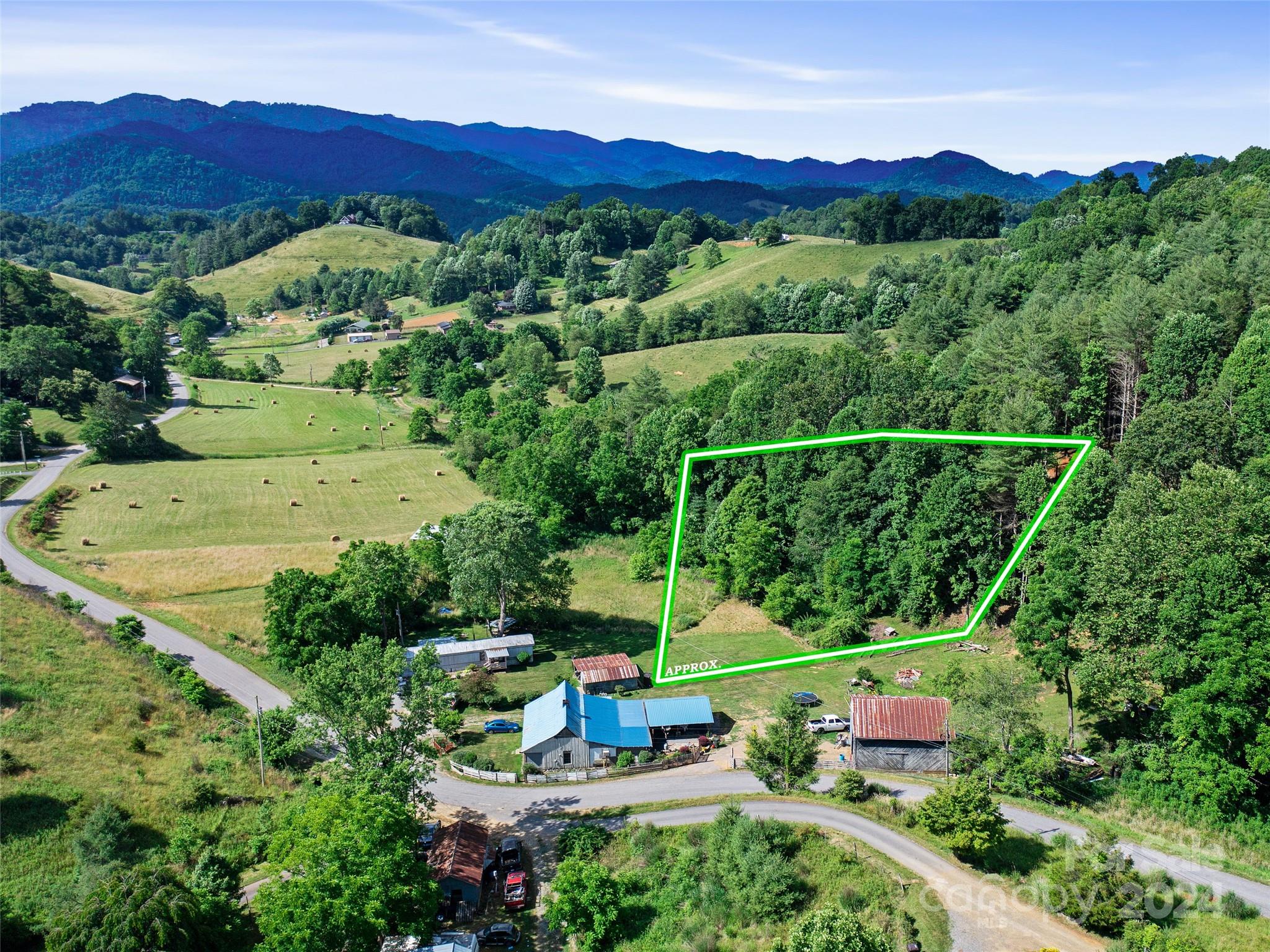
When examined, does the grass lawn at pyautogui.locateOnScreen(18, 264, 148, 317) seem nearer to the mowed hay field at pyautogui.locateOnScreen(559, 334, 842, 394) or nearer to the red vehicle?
the mowed hay field at pyautogui.locateOnScreen(559, 334, 842, 394)

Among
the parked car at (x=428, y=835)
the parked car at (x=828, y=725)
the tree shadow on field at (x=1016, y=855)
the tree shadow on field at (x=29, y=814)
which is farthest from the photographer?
the parked car at (x=828, y=725)

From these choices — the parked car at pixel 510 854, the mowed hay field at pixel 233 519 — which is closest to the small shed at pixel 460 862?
the parked car at pixel 510 854

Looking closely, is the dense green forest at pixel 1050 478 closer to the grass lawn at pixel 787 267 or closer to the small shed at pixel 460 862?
the small shed at pixel 460 862

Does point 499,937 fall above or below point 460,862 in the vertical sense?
below

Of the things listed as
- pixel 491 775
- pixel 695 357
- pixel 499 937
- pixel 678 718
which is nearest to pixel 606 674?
pixel 678 718

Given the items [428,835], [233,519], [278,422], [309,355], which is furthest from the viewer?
[309,355]

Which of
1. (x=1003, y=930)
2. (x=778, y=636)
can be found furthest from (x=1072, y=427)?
(x=1003, y=930)

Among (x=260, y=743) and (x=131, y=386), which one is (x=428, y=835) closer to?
(x=260, y=743)
